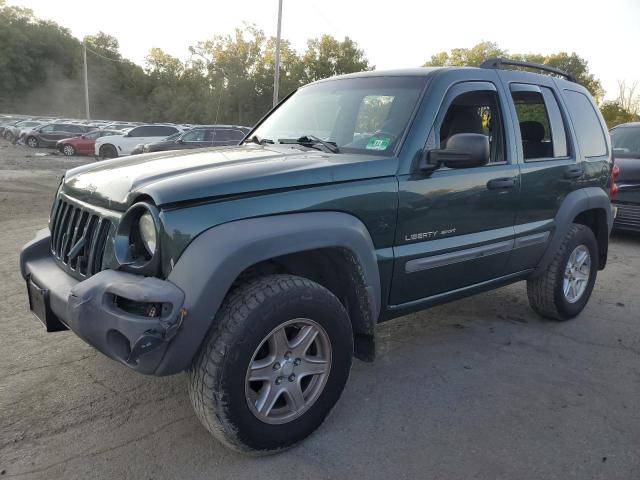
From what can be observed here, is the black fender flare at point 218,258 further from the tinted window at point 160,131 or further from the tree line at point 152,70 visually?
the tree line at point 152,70

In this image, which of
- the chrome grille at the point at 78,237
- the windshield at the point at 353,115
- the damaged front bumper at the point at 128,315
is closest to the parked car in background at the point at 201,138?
the windshield at the point at 353,115

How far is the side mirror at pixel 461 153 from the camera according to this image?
Answer: 2955 millimetres

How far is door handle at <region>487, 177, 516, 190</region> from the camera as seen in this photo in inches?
138

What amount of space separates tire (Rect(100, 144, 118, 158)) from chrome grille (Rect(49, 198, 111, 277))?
815 inches

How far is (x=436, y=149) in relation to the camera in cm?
313

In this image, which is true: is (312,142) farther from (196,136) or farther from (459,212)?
(196,136)

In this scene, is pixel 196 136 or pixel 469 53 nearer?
pixel 196 136

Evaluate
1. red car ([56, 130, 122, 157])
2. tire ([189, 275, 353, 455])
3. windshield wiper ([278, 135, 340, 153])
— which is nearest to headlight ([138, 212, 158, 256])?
tire ([189, 275, 353, 455])

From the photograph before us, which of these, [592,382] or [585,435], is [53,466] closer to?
[585,435]

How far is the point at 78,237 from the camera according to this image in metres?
2.87

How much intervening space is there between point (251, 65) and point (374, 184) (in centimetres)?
Answer: 4976

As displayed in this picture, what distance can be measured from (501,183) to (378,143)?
945mm

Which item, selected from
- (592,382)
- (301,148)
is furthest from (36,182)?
(592,382)

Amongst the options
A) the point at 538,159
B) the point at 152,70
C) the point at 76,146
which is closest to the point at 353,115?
the point at 538,159
